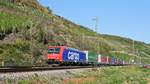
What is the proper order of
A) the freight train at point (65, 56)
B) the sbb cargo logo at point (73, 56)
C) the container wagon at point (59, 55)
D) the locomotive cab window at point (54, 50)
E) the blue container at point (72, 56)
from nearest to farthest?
1. the container wagon at point (59, 55)
2. the freight train at point (65, 56)
3. the locomotive cab window at point (54, 50)
4. the blue container at point (72, 56)
5. the sbb cargo logo at point (73, 56)

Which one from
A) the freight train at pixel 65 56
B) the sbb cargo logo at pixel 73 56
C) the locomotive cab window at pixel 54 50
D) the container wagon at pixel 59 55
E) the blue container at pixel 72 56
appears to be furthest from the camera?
the sbb cargo logo at pixel 73 56

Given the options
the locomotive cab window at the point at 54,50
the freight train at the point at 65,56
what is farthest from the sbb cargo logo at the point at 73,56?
the locomotive cab window at the point at 54,50

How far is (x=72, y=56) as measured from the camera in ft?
222

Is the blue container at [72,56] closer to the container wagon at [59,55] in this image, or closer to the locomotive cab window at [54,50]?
the container wagon at [59,55]

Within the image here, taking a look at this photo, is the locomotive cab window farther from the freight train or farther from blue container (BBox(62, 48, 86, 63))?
blue container (BBox(62, 48, 86, 63))

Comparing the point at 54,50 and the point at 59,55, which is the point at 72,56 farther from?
the point at 59,55

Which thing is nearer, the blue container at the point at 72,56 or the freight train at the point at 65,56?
the freight train at the point at 65,56

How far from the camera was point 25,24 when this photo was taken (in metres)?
85.3

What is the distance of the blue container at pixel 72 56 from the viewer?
6245 centimetres

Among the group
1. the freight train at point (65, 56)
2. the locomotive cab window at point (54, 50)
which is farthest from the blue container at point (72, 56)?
the locomotive cab window at point (54, 50)

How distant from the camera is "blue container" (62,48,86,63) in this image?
6245cm

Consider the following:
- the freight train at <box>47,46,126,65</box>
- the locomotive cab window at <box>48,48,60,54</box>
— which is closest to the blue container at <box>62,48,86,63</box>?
the freight train at <box>47,46,126,65</box>

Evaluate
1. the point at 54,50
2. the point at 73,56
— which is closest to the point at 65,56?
the point at 54,50

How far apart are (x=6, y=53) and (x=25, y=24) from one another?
22699mm
